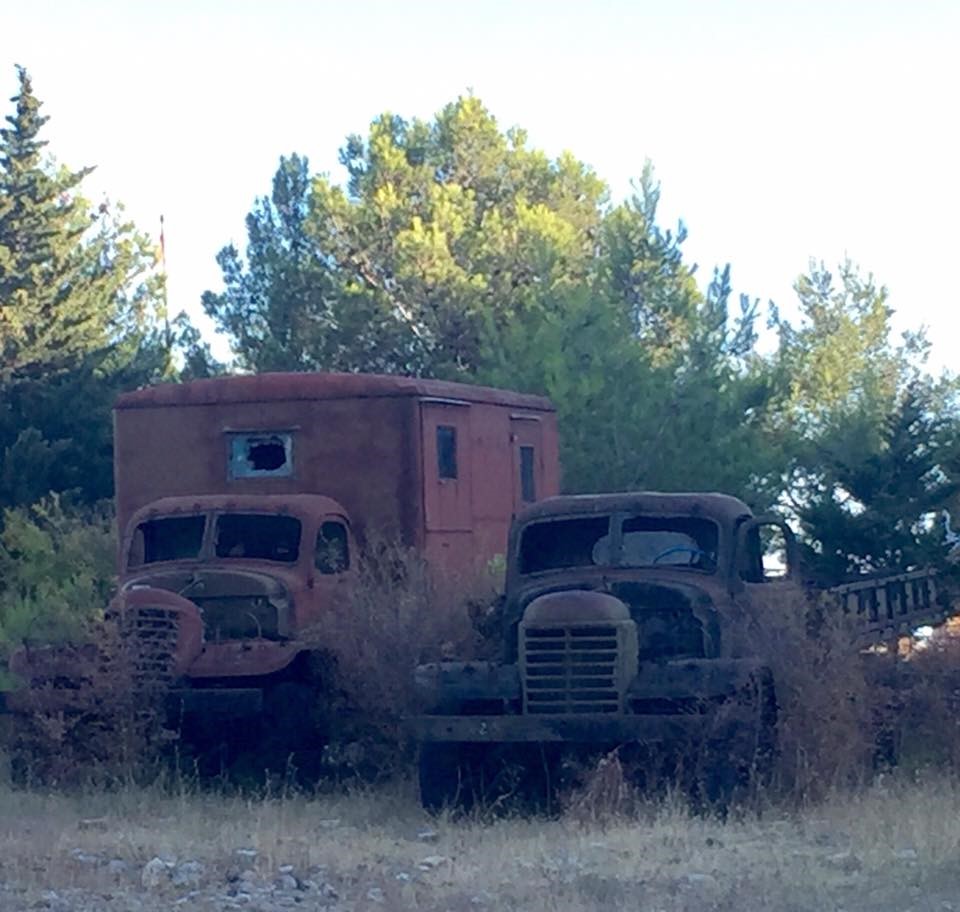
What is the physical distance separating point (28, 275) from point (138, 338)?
7971 mm

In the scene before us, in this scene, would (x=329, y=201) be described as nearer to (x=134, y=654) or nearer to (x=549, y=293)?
(x=549, y=293)

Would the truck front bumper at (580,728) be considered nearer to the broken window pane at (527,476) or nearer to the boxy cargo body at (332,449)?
the boxy cargo body at (332,449)

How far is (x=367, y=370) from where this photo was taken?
3469 centimetres

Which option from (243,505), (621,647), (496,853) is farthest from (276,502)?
(496,853)

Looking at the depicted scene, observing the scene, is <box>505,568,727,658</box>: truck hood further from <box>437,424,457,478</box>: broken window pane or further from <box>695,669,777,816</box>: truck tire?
<box>437,424,457,478</box>: broken window pane

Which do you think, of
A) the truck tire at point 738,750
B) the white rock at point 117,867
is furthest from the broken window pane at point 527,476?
the white rock at point 117,867

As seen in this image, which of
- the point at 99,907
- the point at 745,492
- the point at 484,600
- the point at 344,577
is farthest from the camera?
the point at 745,492

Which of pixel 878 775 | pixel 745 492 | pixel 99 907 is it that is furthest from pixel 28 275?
pixel 99 907

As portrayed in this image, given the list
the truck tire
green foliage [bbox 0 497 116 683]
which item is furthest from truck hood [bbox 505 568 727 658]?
green foliage [bbox 0 497 116 683]

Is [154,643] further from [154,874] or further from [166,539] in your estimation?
[154,874]

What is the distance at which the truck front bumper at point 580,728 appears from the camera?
11922 mm

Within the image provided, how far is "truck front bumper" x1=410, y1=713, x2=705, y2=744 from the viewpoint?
1192 cm

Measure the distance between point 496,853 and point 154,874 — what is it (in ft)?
6.54

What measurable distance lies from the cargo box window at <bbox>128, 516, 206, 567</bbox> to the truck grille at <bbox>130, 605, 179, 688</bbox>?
1.44 metres
